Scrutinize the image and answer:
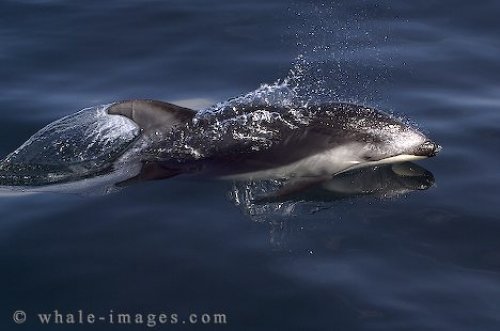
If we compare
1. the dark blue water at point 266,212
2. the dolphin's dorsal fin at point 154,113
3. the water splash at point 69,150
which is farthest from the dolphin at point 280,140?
the water splash at point 69,150

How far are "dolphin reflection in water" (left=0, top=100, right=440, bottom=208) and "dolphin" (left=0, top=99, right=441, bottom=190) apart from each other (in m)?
0.01

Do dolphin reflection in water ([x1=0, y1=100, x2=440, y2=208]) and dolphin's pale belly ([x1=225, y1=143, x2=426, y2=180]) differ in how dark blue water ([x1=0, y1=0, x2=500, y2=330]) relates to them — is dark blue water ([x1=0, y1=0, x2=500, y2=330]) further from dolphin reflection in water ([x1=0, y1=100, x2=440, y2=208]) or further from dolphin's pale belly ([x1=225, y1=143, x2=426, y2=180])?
dolphin's pale belly ([x1=225, y1=143, x2=426, y2=180])

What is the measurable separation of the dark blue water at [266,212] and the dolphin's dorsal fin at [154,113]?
767 mm

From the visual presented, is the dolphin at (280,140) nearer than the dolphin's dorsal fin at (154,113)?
Yes

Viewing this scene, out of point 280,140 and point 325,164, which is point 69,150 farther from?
point 325,164

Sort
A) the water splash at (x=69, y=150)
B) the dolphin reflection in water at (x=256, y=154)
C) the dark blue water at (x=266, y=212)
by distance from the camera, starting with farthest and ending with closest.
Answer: the water splash at (x=69, y=150) < the dolphin reflection in water at (x=256, y=154) < the dark blue water at (x=266, y=212)

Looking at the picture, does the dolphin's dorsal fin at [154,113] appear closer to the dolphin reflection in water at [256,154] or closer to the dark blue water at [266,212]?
the dolphin reflection in water at [256,154]

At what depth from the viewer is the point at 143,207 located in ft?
32.1

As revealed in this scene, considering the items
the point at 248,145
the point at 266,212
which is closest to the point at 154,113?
the point at 248,145

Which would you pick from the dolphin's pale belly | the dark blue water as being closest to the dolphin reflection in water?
the dolphin's pale belly

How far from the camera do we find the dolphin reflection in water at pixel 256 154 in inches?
405

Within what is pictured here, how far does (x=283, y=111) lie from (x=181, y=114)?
1.14 metres

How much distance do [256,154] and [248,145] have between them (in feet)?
0.53

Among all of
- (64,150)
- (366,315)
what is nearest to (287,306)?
(366,315)
